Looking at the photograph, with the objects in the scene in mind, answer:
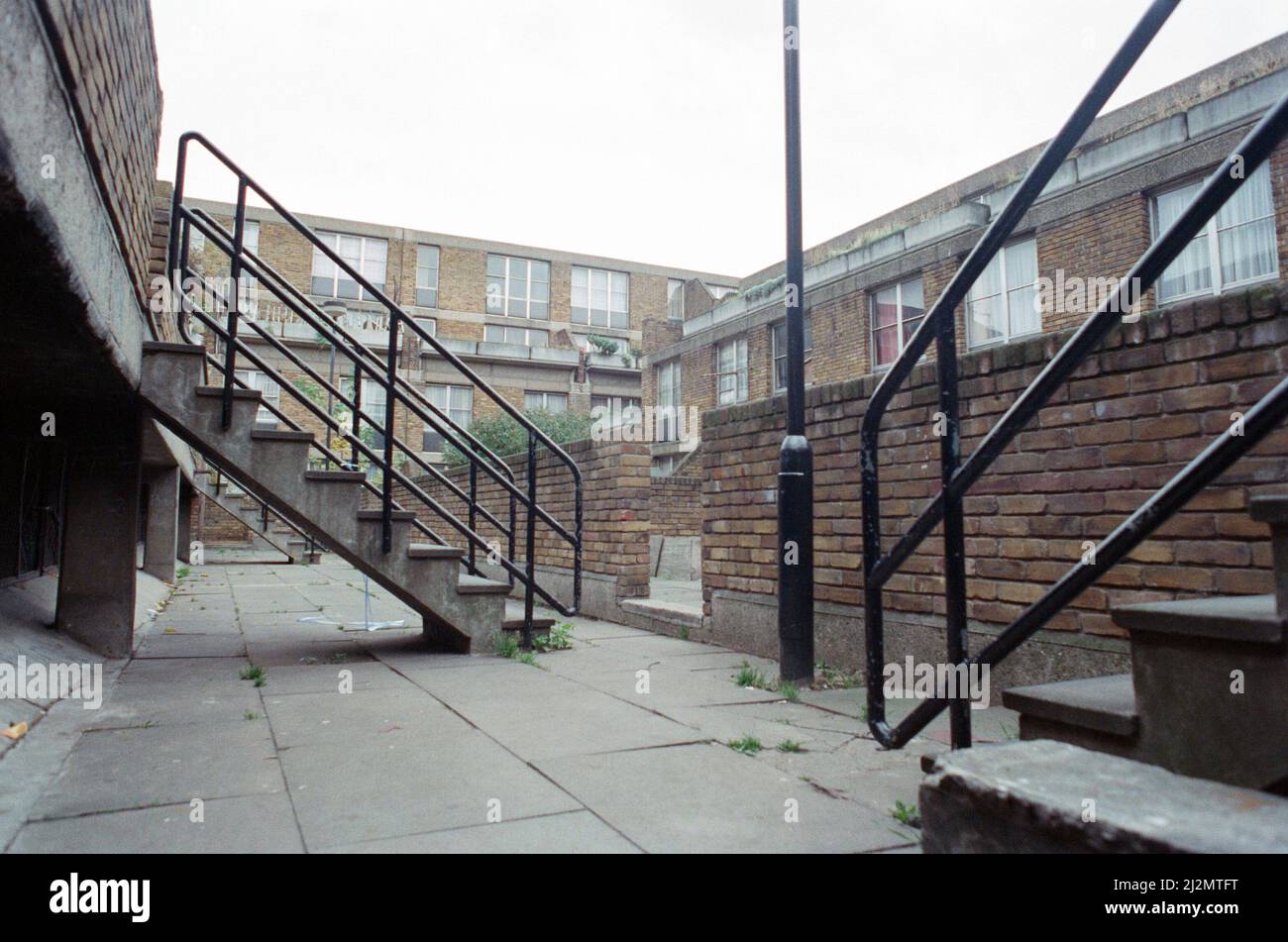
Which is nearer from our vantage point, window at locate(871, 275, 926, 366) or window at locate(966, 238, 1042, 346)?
window at locate(966, 238, 1042, 346)

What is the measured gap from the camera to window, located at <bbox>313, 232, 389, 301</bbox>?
30.0 m

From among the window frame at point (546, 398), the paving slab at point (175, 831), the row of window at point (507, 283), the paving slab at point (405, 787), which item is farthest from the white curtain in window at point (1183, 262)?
the window frame at point (546, 398)

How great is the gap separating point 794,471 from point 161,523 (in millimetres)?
9125

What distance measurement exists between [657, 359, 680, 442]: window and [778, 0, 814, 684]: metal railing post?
20041 mm

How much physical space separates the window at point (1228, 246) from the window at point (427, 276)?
25.1 meters

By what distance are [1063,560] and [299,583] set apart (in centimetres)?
1024

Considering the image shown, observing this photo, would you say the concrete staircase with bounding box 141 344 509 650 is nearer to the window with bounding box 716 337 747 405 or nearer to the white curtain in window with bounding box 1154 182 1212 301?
the white curtain in window with bounding box 1154 182 1212 301

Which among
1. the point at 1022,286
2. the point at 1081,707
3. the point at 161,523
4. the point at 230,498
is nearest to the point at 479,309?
the point at 230,498

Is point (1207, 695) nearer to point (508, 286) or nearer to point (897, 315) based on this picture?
point (897, 315)

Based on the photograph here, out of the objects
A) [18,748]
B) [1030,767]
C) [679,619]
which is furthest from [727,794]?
[679,619]

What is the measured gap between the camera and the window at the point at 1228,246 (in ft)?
36.9

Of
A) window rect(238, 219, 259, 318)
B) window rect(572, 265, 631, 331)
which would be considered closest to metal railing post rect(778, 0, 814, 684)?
window rect(238, 219, 259, 318)

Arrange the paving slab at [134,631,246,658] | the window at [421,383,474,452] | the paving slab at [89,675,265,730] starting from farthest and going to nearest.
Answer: the window at [421,383,474,452] < the paving slab at [134,631,246,658] < the paving slab at [89,675,265,730]

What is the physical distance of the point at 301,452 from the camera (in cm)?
482
